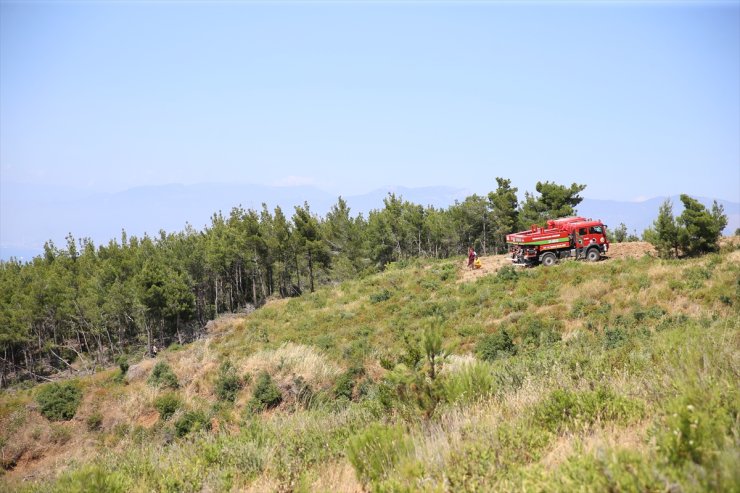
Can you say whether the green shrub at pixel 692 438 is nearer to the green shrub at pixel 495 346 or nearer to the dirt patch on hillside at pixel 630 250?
the green shrub at pixel 495 346

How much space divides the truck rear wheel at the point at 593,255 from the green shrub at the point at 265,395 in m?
20.2

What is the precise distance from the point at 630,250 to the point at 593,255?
13.4ft

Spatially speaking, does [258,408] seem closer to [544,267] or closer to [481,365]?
[481,365]

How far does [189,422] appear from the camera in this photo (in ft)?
49.0

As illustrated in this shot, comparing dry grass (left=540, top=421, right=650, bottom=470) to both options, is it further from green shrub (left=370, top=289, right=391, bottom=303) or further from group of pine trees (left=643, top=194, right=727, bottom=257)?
group of pine trees (left=643, top=194, right=727, bottom=257)

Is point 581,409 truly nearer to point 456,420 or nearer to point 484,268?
point 456,420

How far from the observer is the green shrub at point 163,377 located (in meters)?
19.0

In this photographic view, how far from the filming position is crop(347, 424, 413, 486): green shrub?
4.41m

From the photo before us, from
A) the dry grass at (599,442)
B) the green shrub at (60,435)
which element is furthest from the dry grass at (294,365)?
the dry grass at (599,442)

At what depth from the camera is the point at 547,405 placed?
502 cm

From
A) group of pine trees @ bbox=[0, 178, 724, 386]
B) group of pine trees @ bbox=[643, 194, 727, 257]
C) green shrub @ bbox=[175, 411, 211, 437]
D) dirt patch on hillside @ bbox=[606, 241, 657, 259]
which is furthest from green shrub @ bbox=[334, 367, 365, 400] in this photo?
group of pine trees @ bbox=[0, 178, 724, 386]

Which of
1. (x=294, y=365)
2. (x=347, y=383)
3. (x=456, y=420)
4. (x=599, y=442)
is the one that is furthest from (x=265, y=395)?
(x=599, y=442)

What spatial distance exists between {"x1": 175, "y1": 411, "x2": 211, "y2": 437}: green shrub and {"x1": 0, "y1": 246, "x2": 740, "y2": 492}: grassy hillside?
0.07 metres

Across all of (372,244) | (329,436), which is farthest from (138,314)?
(329,436)
